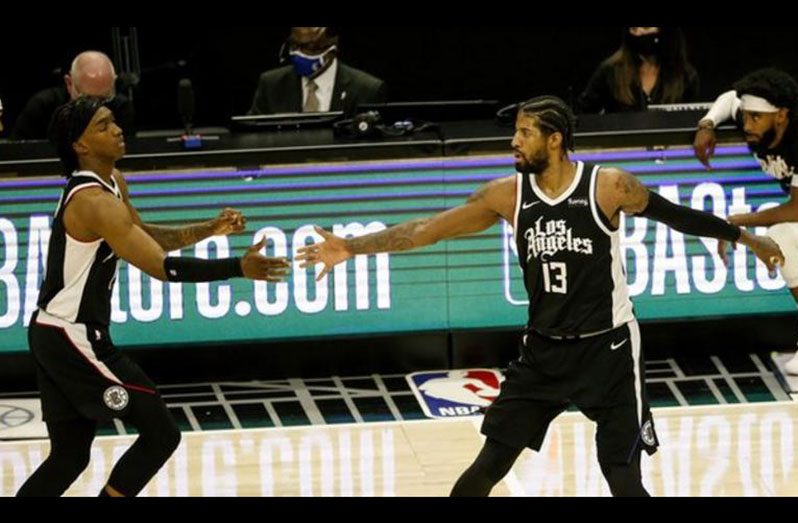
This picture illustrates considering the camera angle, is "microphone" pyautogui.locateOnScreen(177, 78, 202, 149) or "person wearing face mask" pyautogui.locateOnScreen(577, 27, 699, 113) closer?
"microphone" pyautogui.locateOnScreen(177, 78, 202, 149)

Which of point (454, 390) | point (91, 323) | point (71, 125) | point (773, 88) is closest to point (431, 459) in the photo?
point (454, 390)

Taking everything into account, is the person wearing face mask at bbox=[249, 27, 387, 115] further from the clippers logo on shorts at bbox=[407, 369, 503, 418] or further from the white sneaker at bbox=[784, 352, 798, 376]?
the white sneaker at bbox=[784, 352, 798, 376]

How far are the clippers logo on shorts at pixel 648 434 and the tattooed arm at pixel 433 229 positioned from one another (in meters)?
0.87

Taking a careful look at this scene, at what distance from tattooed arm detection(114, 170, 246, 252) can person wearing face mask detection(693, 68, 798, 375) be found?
2.71 meters

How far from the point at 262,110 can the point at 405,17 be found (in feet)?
7.35

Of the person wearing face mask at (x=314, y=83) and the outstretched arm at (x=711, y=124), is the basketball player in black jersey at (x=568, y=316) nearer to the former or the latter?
the outstretched arm at (x=711, y=124)

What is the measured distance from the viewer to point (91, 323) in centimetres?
588

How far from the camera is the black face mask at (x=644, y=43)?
9.10m

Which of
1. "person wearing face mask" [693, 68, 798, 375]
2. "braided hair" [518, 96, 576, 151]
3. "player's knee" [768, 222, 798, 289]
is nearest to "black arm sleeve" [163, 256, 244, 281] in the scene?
"braided hair" [518, 96, 576, 151]

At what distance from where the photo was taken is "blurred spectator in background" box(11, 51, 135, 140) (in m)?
8.54

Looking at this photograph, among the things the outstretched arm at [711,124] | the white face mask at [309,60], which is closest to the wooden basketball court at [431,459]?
the outstretched arm at [711,124]

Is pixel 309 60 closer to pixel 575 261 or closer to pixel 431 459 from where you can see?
pixel 431 459

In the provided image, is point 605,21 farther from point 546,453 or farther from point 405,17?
point 546,453

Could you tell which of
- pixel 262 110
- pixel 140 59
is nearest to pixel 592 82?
pixel 262 110
